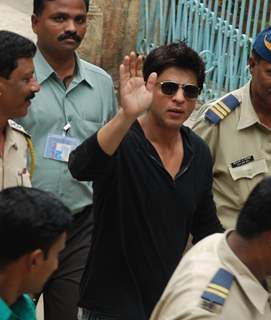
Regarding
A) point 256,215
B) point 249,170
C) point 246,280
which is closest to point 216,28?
point 249,170

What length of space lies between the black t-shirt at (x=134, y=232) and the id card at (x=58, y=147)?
2.37 ft

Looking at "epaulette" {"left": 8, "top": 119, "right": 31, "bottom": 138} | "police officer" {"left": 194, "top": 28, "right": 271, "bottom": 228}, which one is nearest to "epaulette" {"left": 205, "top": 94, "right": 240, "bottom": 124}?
"police officer" {"left": 194, "top": 28, "right": 271, "bottom": 228}

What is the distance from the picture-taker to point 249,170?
15.0 feet

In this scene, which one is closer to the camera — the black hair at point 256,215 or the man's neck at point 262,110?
the black hair at point 256,215

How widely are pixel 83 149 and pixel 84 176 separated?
11 centimetres

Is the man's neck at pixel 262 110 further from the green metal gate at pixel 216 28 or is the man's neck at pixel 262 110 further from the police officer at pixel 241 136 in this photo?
the green metal gate at pixel 216 28

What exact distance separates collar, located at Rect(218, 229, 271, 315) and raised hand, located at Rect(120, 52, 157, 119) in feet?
3.00

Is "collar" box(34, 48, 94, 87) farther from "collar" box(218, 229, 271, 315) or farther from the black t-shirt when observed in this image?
"collar" box(218, 229, 271, 315)

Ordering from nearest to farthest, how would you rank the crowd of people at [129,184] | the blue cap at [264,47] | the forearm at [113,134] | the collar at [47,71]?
the crowd of people at [129,184] → the forearm at [113,134] → the blue cap at [264,47] → the collar at [47,71]

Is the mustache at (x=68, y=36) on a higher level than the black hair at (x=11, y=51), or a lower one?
lower

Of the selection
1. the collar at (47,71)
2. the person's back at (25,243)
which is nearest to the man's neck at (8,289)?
the person's back at (25,243)

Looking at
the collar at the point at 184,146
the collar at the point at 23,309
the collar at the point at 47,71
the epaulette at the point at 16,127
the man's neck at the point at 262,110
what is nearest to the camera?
the collar at the point at 23,309

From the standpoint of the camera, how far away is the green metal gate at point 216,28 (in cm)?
773

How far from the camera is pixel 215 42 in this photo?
8188 millimetres
